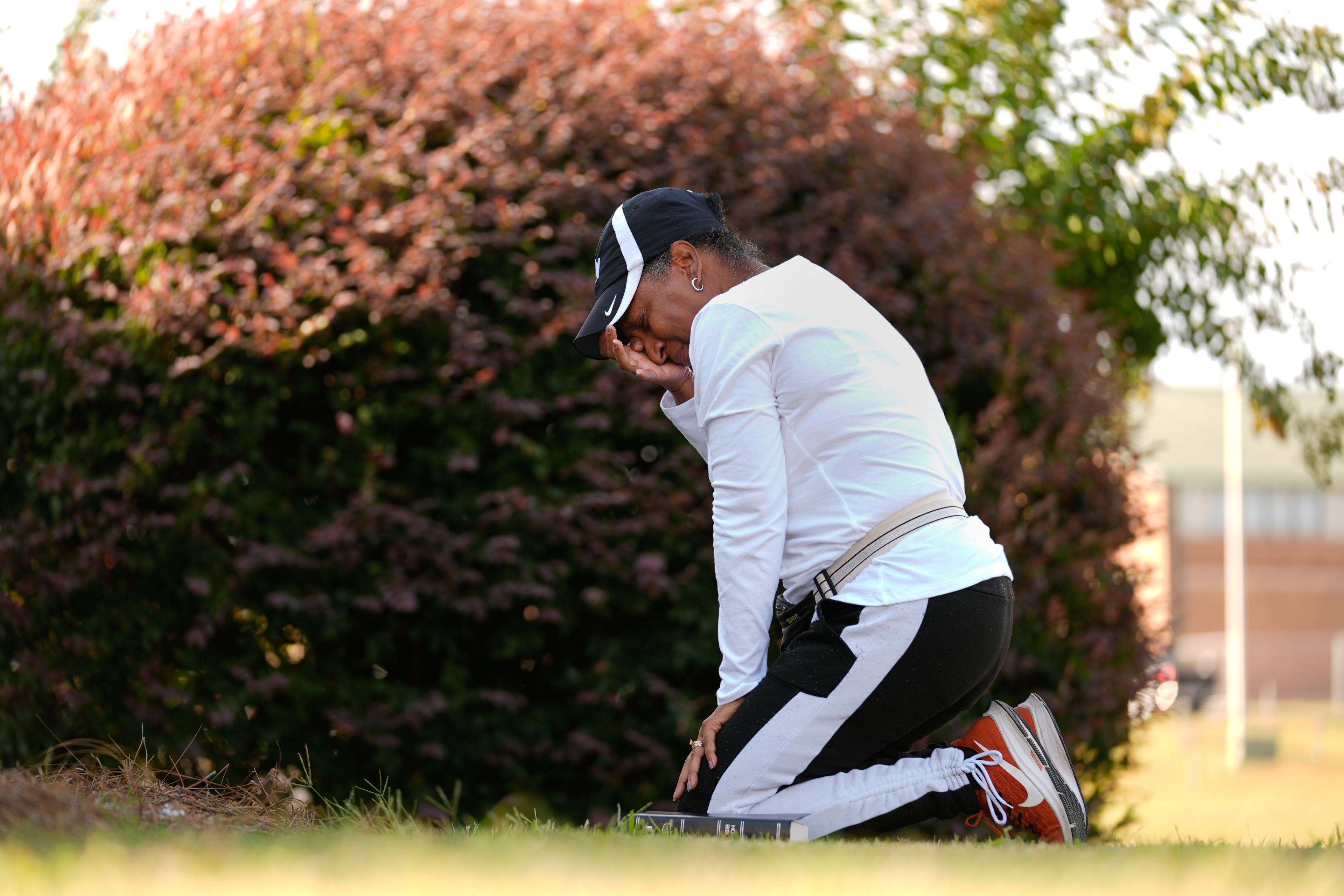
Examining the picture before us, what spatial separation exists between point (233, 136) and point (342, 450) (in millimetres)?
1278

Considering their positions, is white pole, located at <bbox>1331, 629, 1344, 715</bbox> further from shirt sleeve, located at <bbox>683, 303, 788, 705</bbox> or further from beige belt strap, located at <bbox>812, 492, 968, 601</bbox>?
shirt sleeve, located at <bbox>683, 303, 788, 705</bbox>

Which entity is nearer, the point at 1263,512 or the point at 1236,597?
the point at 1236,597

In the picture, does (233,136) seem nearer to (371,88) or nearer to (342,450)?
(371,88)

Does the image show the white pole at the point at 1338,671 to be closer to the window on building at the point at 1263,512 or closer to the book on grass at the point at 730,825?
the window on building at the point at 1263,512

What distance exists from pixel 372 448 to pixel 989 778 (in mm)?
2432

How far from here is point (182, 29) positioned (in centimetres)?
523

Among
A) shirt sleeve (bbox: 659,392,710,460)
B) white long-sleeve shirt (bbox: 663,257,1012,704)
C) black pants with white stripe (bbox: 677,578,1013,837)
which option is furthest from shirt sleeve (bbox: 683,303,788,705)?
shirt sleeve (bbox: 659,392,710,460)

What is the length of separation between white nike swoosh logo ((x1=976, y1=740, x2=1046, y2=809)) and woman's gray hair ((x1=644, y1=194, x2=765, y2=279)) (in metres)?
1.51

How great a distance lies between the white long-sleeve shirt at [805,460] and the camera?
308cm

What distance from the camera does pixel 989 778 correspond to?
319 centimetres

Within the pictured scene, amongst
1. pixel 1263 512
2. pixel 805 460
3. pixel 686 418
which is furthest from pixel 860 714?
pixel 1263 512

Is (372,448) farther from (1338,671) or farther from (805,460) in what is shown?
(1338,671)

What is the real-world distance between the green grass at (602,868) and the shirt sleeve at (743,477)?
66 centimetres

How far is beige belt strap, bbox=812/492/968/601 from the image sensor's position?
123 inches
